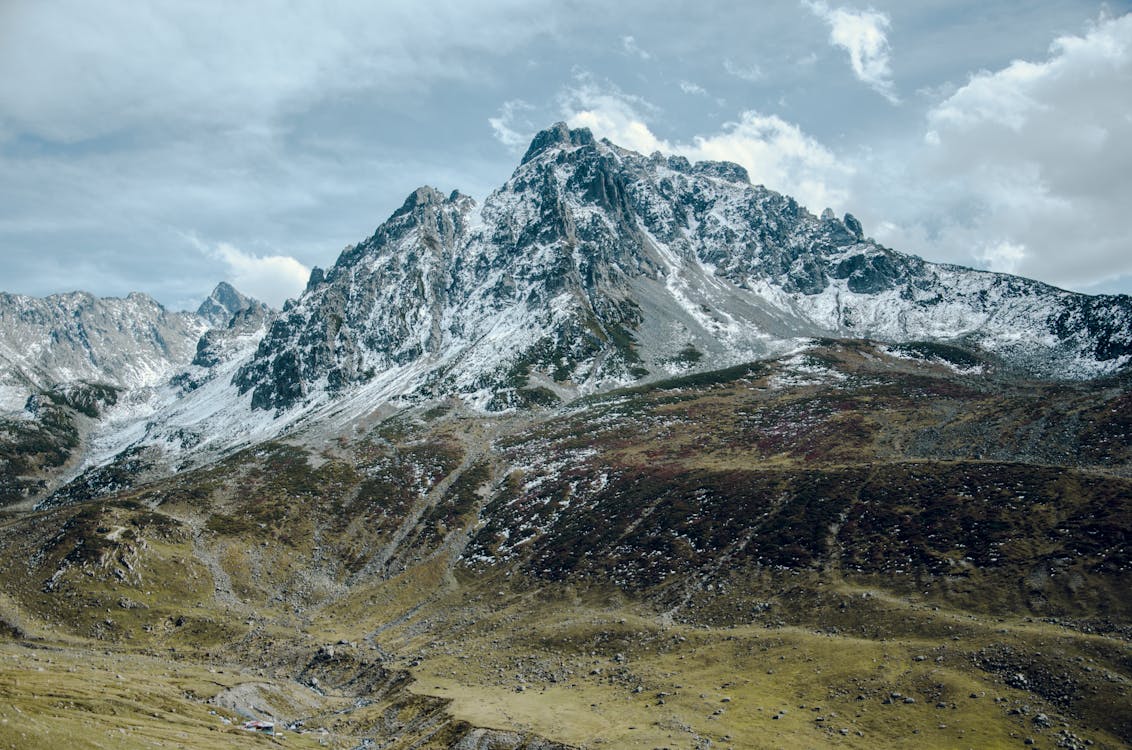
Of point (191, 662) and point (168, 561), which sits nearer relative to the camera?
point (191, 662)

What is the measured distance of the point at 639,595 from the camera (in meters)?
87.6

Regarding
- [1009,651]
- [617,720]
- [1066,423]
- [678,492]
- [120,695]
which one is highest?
[1066,423]

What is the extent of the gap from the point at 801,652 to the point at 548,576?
45.2 m

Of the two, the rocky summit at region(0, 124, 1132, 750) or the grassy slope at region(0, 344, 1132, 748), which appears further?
the grassy slope at region(0, 344, 1132, 748)

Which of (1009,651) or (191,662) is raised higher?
(1009,651)

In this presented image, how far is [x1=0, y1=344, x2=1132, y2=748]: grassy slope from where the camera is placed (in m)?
52.2

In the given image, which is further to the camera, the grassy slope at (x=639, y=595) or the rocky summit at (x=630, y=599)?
the grassy slope at (x=639, y=595)

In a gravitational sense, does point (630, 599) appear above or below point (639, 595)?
below

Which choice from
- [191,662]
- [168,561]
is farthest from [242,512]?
[191,662]

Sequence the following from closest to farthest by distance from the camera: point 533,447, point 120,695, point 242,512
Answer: point 120,695
point 242,512
point 533,447

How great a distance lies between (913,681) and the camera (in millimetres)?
54562

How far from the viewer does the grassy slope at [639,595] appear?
52.2 m

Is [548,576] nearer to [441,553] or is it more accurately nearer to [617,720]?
[441,553]

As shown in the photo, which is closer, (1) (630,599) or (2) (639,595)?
(1) (630,599)
